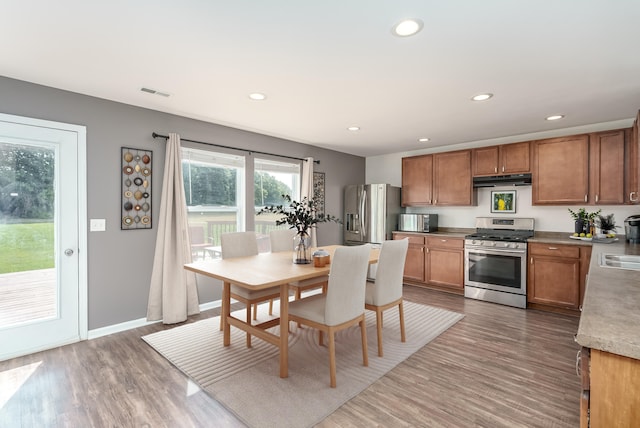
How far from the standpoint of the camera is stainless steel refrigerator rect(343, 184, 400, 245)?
207 inches

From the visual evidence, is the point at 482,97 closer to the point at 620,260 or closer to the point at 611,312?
the point at 620,260

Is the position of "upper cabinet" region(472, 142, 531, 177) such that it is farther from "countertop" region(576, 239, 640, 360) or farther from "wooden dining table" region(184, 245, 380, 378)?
"wooden dining table" region(184, 245, 380, 378)

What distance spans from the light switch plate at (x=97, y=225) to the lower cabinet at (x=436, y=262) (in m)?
4.13

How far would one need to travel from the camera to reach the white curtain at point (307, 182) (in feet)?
16.3

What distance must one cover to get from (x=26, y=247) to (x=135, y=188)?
1.02 m

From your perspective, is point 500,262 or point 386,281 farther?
point 500,262

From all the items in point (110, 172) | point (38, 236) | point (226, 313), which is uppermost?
point (110, 172)

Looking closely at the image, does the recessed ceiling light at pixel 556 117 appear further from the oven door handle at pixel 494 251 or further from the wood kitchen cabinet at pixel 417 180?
the wood kitchen cabinet at pixel 417 180

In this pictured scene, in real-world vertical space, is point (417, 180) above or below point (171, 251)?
above

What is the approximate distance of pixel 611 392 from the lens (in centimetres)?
99

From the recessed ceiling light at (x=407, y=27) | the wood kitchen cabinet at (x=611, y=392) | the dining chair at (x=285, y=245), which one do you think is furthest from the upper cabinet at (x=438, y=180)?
the wood kitchen cabinet at (x=611, y=392)

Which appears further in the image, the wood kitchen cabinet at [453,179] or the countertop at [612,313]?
the wood kitchen cabinet at [453,179]

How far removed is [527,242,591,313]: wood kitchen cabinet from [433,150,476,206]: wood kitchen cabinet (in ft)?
3.87

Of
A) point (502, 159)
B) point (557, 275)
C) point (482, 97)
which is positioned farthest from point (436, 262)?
point (482, 97)
